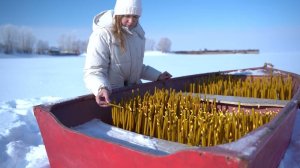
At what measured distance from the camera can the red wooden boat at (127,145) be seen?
106 centimetres

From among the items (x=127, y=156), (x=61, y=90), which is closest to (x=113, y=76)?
(x=127, y=156)

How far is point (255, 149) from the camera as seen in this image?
3.47 ft

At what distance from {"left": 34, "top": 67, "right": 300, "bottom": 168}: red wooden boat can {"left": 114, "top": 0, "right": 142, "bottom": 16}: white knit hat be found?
0.64m

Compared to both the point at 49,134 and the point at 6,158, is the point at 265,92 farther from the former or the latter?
the point at 6,158

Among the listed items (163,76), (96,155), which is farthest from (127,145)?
(163,76)

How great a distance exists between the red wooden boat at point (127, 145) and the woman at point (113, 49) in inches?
5.9

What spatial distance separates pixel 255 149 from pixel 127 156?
548 mm

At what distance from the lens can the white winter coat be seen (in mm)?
2273

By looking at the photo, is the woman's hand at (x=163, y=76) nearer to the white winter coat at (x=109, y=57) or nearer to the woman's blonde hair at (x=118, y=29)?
the white winter coat at (x=109, y=57)

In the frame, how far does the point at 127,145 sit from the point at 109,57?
0.99 metres

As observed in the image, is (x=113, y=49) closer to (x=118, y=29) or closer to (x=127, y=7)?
(x=118, y=29)

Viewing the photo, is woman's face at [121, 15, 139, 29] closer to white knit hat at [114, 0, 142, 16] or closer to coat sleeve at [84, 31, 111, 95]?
white knit hat at [114, 0, 142, 16]

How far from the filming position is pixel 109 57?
2.43 metres

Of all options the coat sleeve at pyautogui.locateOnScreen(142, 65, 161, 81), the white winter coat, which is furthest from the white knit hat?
the coat sleeve at pyautogui.locateOnScreen(142, 65, 161, 81)
